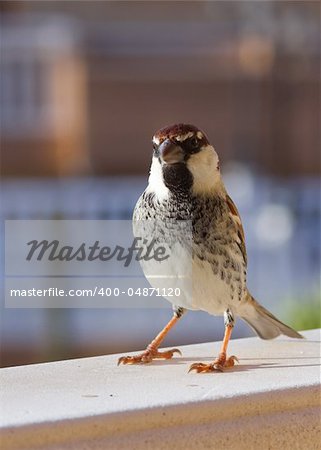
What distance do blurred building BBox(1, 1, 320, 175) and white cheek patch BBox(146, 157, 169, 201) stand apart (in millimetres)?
7685

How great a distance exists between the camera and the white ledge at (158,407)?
152cm

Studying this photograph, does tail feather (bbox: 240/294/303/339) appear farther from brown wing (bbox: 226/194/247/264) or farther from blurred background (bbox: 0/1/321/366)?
blurred background (bbox: 0/1/321/366)

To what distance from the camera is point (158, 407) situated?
158 centimetres

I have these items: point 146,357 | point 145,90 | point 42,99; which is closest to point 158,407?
point 146,357

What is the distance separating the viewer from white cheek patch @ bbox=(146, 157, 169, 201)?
75.7 inches

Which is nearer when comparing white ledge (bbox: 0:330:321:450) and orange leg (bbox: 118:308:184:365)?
white ledge (bbox: 0:330:321:450)

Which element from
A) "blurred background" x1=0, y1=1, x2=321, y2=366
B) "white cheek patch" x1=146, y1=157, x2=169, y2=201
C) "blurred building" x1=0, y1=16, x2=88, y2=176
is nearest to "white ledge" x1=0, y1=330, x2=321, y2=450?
"white cheek patch" x1=146, y1=157, x2=169, y2=201

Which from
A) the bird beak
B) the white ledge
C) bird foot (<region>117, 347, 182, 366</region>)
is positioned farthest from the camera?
bird foot (<region>117, 347, 182, 366</region>)

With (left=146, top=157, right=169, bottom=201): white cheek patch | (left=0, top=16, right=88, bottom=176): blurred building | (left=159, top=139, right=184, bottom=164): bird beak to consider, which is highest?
(left=159, top=139, right=184, bottom=164): bird beak

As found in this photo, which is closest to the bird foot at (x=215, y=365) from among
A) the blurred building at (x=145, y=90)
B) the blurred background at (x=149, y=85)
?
the blurred background at (x=149, y=85)

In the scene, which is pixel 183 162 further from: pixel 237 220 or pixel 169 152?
pixel 237 220

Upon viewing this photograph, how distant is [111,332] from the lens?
5992 millimetres

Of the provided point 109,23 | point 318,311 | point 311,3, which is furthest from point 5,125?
point 318,311

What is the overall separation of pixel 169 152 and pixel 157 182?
0.12 metres
